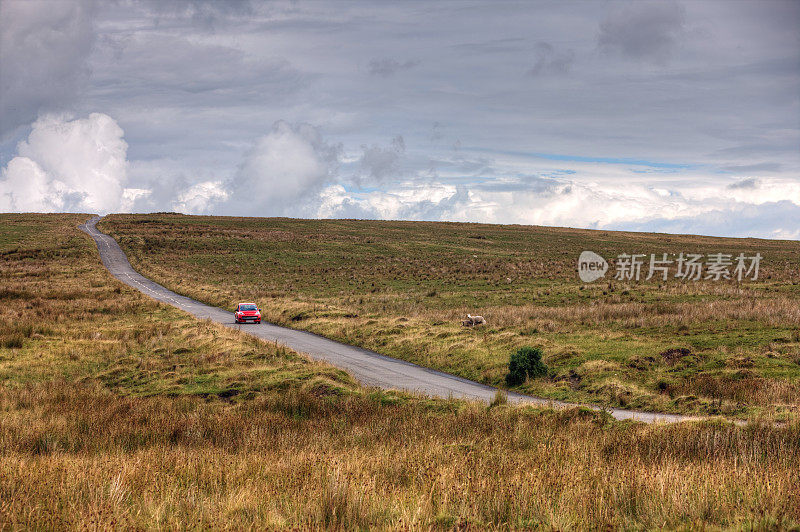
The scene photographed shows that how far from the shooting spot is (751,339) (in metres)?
22.6

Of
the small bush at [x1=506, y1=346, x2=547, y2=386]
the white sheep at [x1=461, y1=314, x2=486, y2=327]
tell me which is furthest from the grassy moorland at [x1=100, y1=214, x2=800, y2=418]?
the white sheep at [x1=461, y1=314, x2=486, y2=327]

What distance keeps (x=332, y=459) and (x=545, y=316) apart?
85.5ft

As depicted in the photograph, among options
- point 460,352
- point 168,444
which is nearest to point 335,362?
point 460,352

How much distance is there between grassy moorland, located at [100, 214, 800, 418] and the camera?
18.1 meters

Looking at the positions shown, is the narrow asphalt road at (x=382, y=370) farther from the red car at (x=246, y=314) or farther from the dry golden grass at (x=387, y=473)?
the dry golden grass at (x=387, y=473)

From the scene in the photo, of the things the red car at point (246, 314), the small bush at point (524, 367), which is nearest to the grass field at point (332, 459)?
the small bush at point (524, 367)

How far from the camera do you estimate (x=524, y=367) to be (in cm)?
2038

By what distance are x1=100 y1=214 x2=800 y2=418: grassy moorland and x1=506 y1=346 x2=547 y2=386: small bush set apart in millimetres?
412

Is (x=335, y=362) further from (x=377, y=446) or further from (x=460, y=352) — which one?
(x=377, y=446)

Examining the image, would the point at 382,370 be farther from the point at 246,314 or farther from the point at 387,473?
the point at 246,314

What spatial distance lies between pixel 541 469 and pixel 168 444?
662 centimetres

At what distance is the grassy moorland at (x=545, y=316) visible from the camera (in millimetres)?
18141

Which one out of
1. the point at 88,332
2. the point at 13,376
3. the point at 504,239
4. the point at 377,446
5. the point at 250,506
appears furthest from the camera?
the point at 504,239

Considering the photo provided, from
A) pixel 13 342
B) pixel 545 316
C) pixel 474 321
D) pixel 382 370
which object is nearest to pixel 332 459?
pixel 382 370
